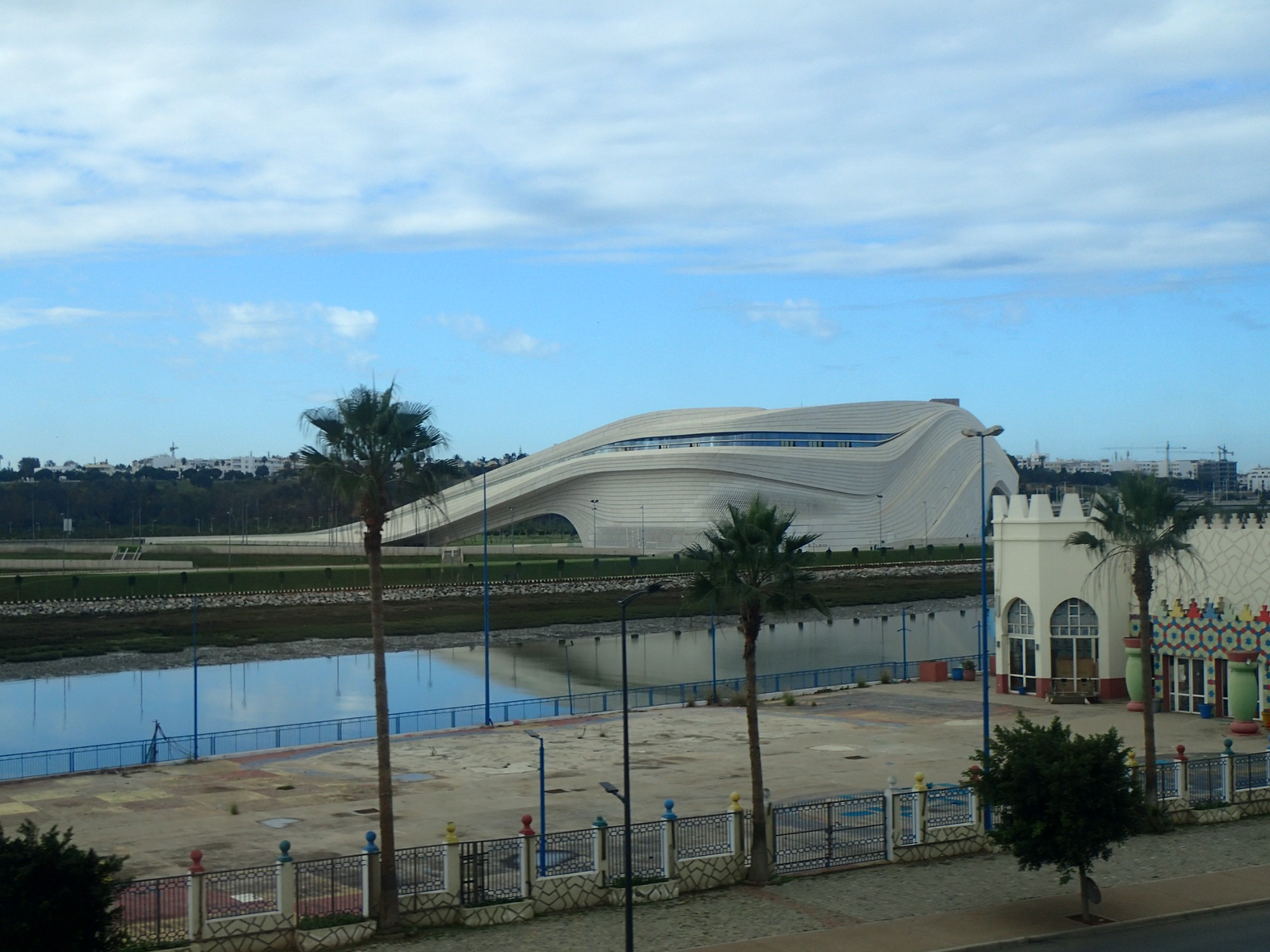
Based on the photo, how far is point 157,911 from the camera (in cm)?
1527

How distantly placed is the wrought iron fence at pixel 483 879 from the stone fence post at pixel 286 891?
2.17 meters

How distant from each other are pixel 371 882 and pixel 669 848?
4.25 meters

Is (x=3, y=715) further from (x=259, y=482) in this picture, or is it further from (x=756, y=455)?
(x=259, y=482)

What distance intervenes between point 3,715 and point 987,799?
3563 centimetres

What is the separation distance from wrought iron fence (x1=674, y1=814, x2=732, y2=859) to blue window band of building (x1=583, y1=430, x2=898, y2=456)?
325ft

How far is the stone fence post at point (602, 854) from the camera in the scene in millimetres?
17844

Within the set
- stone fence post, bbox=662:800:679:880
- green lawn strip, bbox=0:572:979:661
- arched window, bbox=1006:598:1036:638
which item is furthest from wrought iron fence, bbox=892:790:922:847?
green lawn strip, bbox=0:572:979:661

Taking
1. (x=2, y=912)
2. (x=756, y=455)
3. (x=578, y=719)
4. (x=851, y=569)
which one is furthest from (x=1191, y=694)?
(x=756, y=455)

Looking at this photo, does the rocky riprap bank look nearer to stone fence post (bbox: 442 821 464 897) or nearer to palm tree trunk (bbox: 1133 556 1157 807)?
palm tree trunk (bbox: 1133 556 1157 807)

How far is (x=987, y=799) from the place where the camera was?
56.8 feet

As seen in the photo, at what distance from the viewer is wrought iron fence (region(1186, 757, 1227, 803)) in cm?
2278

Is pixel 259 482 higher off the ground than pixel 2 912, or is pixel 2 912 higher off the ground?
pixel 259 482

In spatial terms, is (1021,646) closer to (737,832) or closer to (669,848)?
(737,832)

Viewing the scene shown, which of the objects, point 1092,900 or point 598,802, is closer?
point 1092,900
